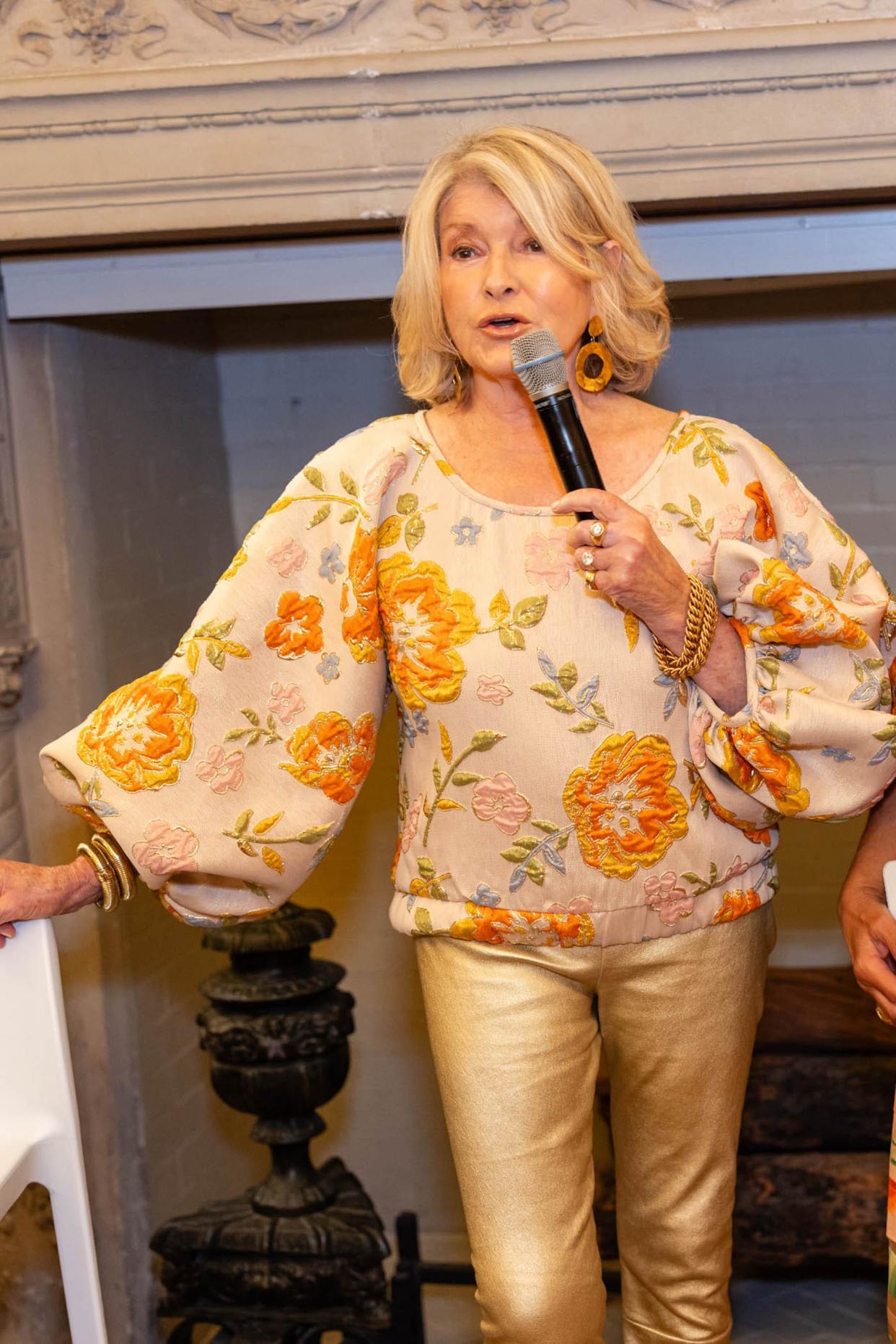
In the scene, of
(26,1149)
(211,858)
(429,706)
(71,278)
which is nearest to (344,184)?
(71,278)

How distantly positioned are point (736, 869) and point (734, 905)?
0.14 feet

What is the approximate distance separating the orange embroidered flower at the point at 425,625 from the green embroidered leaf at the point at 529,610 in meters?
0.04

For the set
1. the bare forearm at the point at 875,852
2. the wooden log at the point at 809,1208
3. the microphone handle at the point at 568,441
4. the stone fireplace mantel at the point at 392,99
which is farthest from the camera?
the wooden log at the point at 809,1208

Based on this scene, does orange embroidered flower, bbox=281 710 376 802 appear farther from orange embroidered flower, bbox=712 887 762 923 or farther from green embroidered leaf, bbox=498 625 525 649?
orange embroidered flower, bbox=712 887 762 923

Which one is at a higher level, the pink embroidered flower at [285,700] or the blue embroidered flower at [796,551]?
the blue embroidered flower at [796,551]

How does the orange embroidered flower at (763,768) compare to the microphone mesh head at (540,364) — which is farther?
the orange embroidered flower at (763,768)

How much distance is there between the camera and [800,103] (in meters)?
2.03

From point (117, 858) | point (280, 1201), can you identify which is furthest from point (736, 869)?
point (280, 1201)

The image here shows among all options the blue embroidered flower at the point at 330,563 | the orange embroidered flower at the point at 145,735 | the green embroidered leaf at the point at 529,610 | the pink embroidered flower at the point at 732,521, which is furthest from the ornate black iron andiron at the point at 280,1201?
the pink embroidered flower at the point at 732,521

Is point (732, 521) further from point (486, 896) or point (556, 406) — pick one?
point (486, 896)

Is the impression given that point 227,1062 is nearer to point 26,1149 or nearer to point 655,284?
point 26,1149

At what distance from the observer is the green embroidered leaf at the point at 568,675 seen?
5.39 ft

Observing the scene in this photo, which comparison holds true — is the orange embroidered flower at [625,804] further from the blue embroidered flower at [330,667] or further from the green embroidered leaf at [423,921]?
the blue embroidered flower at [330,667]

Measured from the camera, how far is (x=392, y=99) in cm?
207
